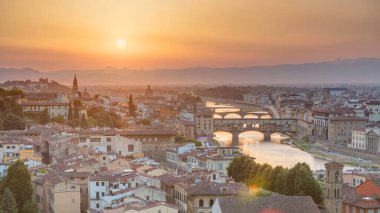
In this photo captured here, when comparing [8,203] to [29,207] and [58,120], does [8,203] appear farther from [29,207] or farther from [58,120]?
[58,120]

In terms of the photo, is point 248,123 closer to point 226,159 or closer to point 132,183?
point 226,159

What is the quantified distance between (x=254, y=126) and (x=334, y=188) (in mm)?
24641

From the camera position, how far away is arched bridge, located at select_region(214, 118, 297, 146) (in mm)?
31078

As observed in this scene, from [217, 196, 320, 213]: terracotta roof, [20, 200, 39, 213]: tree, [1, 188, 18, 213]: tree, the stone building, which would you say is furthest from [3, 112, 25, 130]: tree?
the stone building

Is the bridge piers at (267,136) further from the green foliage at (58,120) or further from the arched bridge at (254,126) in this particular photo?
the green foliage at (58,120)

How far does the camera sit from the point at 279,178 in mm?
12656

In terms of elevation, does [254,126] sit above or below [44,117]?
below

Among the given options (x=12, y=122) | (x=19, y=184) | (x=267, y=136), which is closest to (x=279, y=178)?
(x=19, y=184)

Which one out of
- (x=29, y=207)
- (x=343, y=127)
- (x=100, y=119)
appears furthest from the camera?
(x=343, y=127)

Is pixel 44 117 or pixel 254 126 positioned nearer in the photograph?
pixel 44 117

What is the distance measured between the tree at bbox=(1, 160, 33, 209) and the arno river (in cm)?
959

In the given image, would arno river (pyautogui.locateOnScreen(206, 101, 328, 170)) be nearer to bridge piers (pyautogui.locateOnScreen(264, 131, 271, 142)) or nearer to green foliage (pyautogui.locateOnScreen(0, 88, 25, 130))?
bridge piers (pyautogui.locateOnScreen(264, 131, 271, 142))

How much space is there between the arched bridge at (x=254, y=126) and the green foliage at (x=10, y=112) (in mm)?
9633

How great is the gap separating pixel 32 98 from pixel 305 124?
13294 mm
